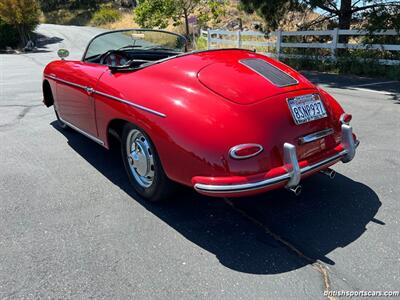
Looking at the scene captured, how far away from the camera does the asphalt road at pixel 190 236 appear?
7.78 feet

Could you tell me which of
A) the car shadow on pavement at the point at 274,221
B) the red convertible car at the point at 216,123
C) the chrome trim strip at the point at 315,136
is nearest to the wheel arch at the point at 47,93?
the red convertible car at the point at 216,123

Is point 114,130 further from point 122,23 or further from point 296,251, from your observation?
point 122,23

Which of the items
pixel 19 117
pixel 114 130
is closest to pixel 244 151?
pixel 114 130

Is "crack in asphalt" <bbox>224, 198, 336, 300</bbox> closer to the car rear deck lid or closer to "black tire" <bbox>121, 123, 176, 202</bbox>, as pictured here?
"black tire" <bbox>121, 123, 176, 202</bbox>

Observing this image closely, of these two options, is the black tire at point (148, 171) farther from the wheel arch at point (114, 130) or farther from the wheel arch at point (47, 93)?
the wheel arch at point (47, 93)

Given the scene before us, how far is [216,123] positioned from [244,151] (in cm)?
29

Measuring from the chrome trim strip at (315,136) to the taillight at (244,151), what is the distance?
450 millimetres

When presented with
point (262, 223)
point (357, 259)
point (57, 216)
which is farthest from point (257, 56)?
point (57, 216)

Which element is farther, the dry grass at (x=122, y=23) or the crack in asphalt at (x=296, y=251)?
the dry grass at (x=122, y=23)

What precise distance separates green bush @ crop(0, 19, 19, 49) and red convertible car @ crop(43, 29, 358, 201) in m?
26.9

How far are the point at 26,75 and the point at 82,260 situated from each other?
1185cm

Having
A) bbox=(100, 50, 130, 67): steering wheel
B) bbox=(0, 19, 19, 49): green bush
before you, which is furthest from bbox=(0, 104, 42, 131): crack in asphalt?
bbox=(0, 19, 19, 49): green bush

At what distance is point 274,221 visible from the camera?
3.04m

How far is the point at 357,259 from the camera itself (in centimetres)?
256
